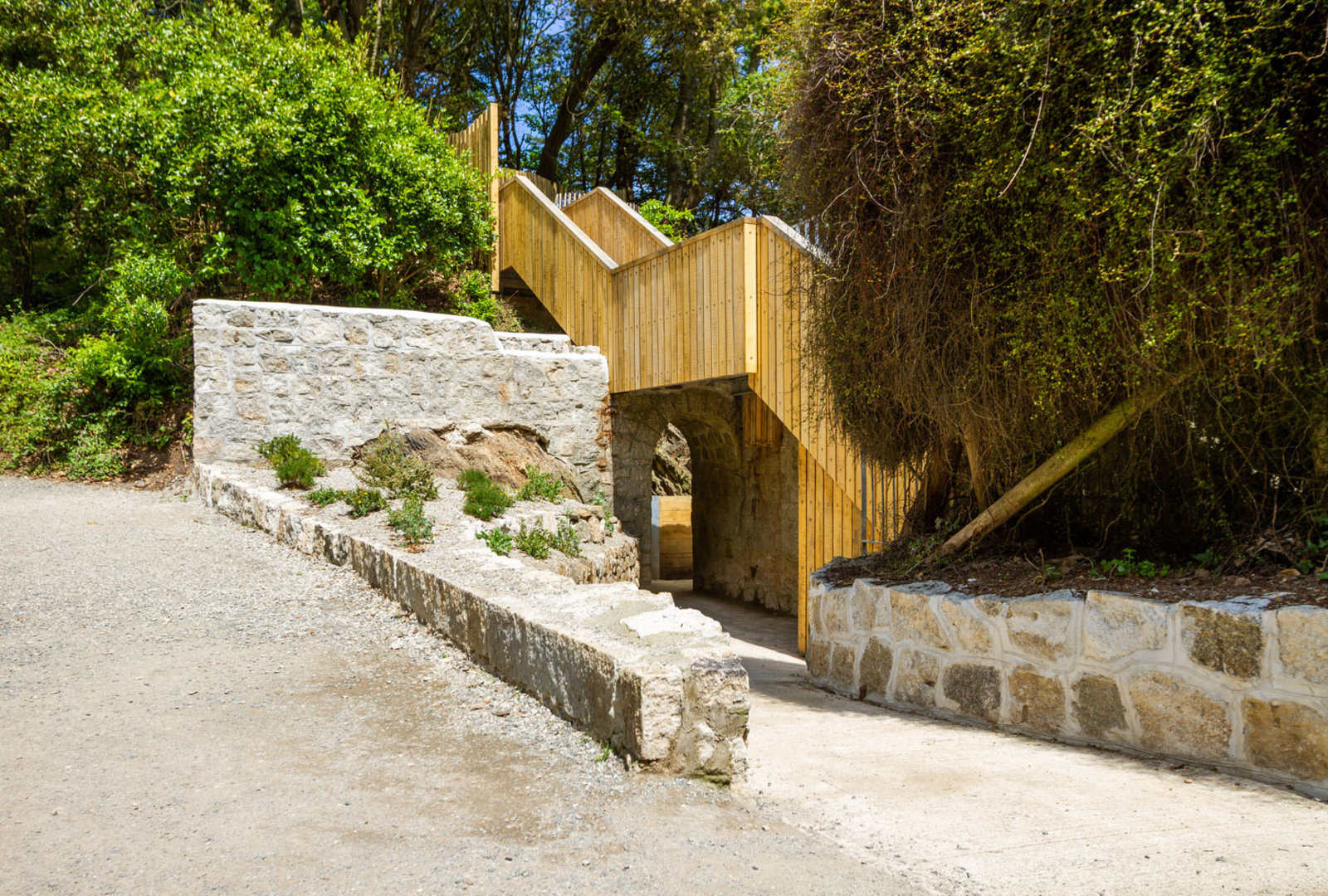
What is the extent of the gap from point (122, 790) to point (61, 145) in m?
9.78

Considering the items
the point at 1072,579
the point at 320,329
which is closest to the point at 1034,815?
the point at 1072,579

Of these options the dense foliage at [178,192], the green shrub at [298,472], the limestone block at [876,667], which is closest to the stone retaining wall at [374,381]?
the green shrub at [298,472]

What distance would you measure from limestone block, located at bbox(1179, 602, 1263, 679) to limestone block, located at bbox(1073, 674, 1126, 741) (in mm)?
378

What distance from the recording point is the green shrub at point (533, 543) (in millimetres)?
5602

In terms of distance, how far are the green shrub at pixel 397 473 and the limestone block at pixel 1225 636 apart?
5098 millimetres

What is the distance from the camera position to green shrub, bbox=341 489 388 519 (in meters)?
6.25

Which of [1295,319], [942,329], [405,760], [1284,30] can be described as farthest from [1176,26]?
[405,760]

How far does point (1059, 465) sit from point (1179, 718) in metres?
1.30

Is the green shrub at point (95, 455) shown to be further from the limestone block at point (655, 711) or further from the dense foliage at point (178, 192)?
the limestone block at point (655, 711)

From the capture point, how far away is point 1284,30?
3092 mm

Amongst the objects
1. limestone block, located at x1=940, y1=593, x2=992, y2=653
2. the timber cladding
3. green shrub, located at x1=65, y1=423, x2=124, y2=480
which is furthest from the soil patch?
the timber cladding

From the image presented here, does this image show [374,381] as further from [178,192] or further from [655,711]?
[655,711]

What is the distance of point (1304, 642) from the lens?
289 centimetres

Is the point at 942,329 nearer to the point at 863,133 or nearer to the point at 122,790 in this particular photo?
the point at 863,133
